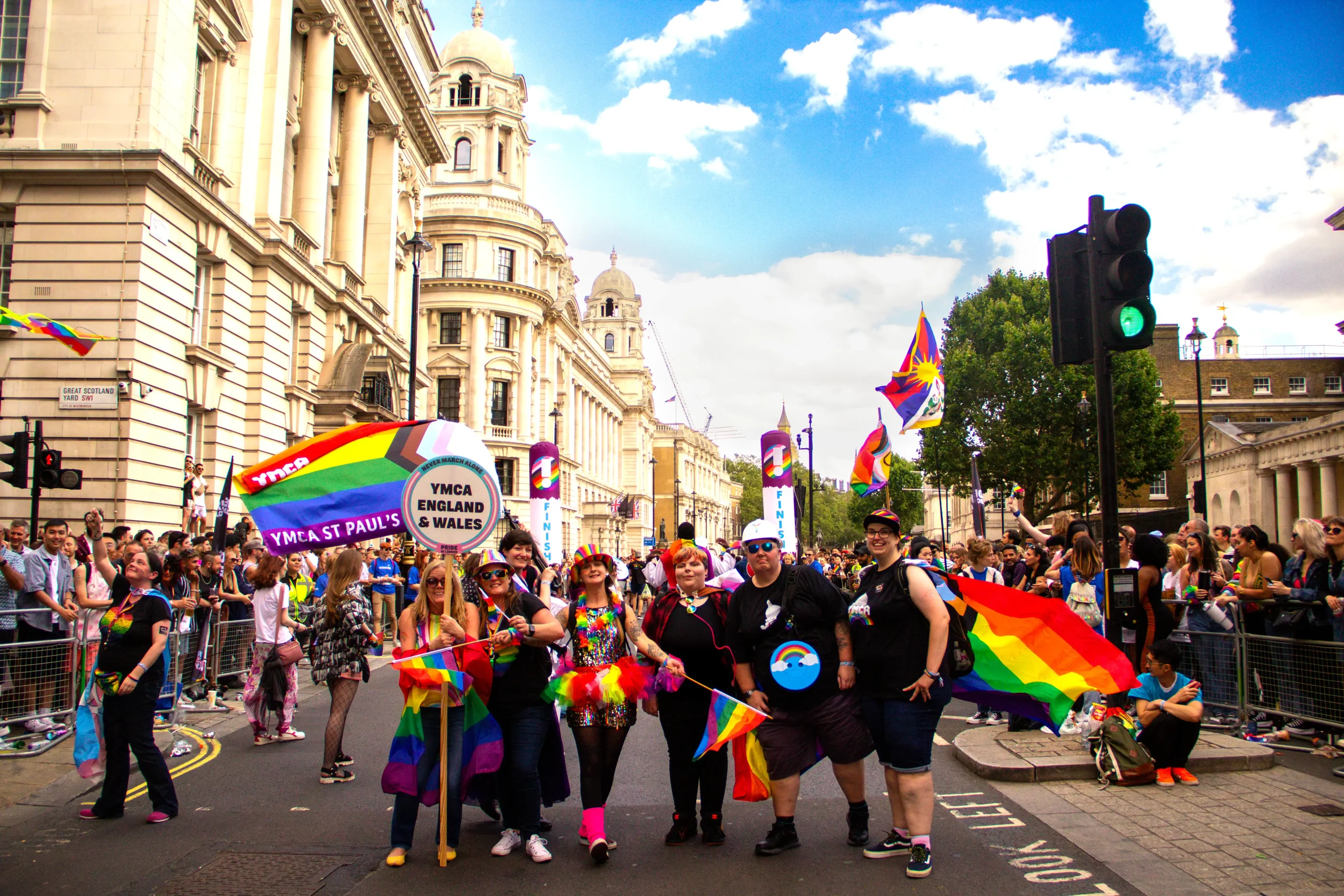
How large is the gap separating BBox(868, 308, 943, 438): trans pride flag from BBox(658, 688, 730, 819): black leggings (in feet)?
41.1

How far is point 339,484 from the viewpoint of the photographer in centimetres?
677

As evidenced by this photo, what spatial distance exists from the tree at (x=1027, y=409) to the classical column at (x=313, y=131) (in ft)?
107

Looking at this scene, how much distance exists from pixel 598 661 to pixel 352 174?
2828 centimetres

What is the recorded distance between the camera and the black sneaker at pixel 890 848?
5.71m

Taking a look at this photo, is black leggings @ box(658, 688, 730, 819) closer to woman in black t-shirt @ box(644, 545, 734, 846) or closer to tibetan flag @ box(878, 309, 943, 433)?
woman in black t-shirt @ box(644, 545, 734, 846)

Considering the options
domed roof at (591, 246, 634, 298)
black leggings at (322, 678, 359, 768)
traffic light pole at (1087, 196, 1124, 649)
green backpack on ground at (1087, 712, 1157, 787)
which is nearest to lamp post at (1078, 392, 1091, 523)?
green backpack on ground at (1087, 712, 1157, 787)

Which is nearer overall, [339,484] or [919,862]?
[919,862]

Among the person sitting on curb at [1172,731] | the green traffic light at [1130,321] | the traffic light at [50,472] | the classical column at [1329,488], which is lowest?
the person sitting on curb at [1172,731]

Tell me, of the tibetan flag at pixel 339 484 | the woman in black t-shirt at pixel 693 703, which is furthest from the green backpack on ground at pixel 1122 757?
the tibetan flag at pixel 339 484

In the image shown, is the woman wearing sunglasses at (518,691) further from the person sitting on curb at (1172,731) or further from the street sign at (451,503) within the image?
the person sitting on curb at (1172,731)

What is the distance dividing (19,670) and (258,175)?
59.6 ft

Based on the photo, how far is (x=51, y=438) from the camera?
17531 mm

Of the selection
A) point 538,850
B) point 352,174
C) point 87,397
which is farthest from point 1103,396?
point 352,174

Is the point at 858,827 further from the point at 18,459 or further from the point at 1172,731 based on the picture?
the point at 18,459
